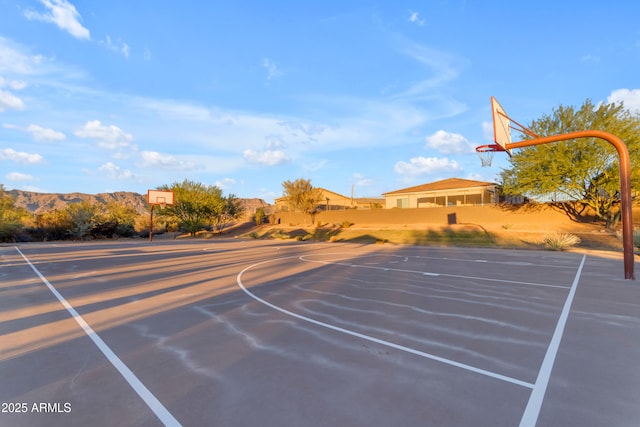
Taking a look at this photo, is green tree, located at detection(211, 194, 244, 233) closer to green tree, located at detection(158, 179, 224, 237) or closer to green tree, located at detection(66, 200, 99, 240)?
green tree, located at detection(158, 179, 224, 237)

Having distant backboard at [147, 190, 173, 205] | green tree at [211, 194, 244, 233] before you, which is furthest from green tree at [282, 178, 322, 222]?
distant backboard at [147, 190, 173, 205]

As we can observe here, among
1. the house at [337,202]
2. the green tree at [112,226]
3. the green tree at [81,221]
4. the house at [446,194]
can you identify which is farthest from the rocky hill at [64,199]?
the green tree at [81,221]

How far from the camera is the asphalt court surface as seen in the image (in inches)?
126

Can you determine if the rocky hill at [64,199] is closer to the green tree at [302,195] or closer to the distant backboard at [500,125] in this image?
the green tree at [302,195]

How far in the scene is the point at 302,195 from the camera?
160 feet

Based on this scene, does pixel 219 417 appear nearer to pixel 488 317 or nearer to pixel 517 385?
pixel 517 385

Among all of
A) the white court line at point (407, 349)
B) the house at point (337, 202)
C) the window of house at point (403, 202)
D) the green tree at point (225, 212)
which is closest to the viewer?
the white court line at point (407, 349)

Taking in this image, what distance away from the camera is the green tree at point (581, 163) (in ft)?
79.6

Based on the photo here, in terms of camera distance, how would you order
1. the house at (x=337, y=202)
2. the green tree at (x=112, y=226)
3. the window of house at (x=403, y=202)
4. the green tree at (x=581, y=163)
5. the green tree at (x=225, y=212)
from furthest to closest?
1. the house at (x=337, y=202)
2. the window of house at (x=403, y=202)
3. the green tree at (x=225, y=212)
4. the green tree at (x=112, y=226)
5. the green tree at (x=581, y=163)

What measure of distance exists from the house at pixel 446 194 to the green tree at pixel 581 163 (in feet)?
24.8

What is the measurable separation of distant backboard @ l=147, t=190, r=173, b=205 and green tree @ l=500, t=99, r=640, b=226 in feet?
118

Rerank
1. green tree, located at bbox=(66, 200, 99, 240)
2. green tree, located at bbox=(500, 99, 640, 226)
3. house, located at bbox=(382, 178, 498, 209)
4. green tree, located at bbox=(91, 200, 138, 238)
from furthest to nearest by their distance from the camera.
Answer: house, located at bbox=(382, 178, 498, 209) < green tree, located at bbox=(91, 200, 138, 238) < green tree, located at bbox=(66, 200, 99, 240) < green tree, located at bbox=(500, 99, 640, 226)

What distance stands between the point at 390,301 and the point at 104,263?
46.1 ft

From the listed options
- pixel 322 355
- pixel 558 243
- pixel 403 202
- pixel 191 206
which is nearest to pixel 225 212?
pixel 191 206
